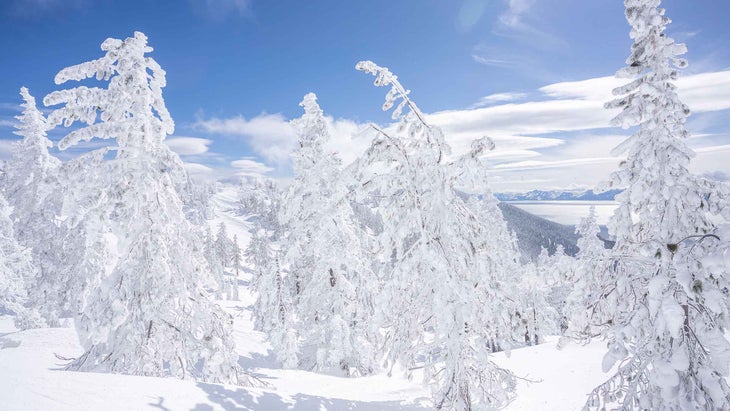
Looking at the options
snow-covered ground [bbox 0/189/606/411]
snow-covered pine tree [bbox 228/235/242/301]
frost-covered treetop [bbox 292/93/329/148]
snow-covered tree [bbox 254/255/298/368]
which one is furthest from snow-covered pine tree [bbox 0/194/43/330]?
snow-covered pine tree [bbox 228/235/242/301]

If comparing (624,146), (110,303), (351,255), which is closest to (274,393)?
(110,303)

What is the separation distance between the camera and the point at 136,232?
9.64 meters

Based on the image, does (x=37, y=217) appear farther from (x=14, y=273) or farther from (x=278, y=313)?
(x=278, y=313)

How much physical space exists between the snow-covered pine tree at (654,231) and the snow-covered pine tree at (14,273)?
26727 mm

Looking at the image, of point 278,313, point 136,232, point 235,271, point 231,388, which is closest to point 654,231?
point 231,388

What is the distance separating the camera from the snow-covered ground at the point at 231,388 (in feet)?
20.9

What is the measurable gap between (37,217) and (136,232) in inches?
1000

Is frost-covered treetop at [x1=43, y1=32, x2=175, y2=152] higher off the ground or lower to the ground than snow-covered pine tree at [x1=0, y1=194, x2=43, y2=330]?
higher

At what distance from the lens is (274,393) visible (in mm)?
9320

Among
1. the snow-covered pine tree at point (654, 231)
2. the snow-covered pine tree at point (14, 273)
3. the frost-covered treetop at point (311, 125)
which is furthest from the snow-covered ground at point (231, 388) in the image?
the frost-covered treetop at point (311, 125)

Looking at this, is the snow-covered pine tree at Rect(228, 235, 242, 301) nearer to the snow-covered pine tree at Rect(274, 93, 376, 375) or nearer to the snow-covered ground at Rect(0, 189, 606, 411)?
the snow-covered ground at Rect(0, 189, 606, 411)

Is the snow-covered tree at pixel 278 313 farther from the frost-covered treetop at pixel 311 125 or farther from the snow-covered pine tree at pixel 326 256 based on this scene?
the frost-covered treetop at pixel 311 125

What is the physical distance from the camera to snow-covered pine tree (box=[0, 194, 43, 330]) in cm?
1945

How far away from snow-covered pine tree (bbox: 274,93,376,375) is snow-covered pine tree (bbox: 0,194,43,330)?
603 inches
